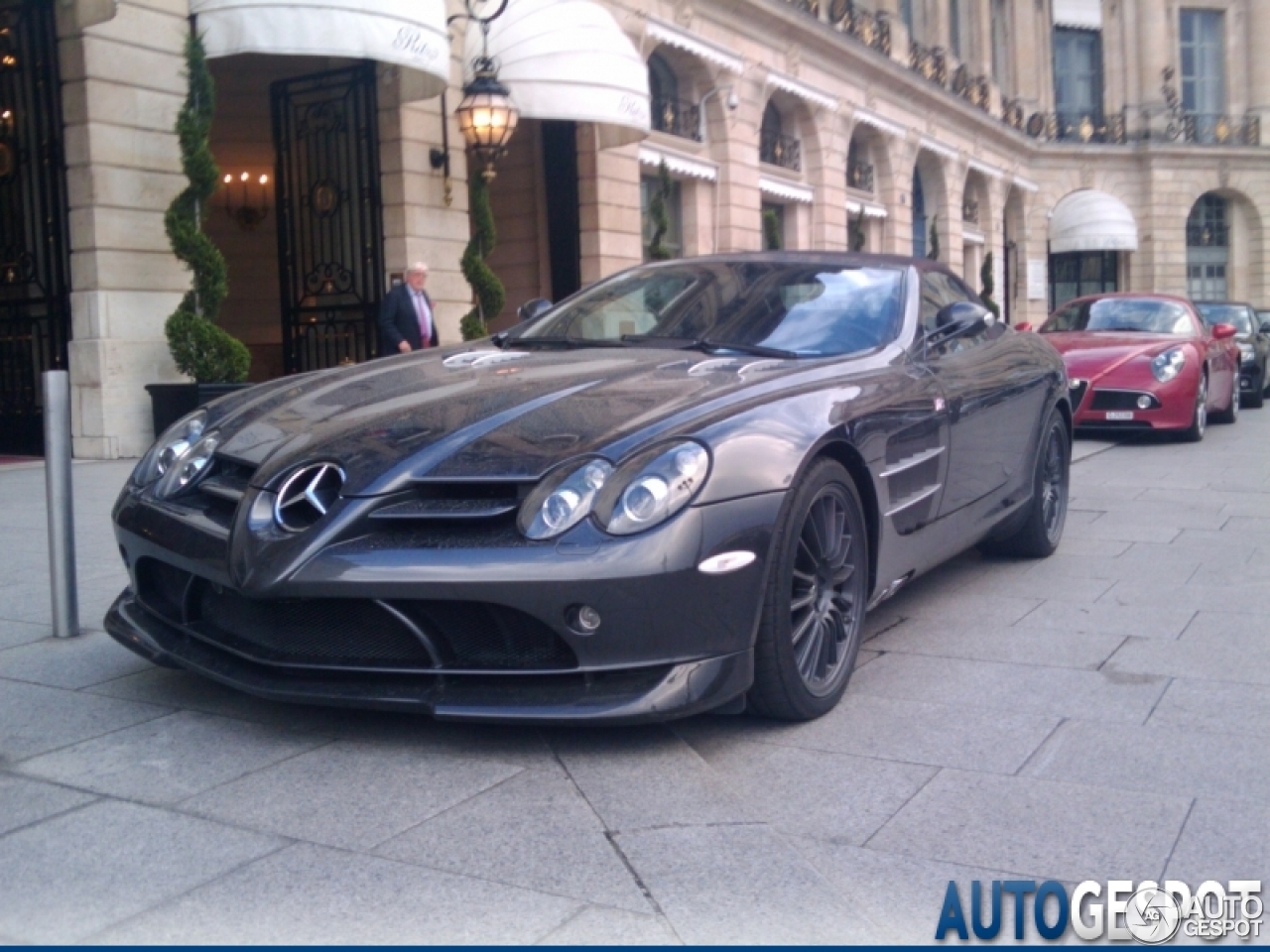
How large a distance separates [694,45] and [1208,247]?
91.7 ft

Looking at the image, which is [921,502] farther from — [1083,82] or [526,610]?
[1083,82]

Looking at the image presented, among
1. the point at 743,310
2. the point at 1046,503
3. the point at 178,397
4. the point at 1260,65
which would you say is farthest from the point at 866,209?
the point at 743,310

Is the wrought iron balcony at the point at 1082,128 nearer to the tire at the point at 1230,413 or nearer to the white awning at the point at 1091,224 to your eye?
the white awning at the point at 1091,224

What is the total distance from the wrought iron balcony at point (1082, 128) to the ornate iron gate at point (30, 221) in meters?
32.8

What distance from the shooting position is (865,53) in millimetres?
26031

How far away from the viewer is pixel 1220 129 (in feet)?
136

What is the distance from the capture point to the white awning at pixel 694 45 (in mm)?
18844

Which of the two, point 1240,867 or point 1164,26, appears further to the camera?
point 1164,26

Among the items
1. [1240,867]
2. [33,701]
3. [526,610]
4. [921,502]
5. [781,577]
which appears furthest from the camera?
[921,502]

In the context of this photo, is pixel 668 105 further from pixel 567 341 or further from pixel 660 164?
pixel 567 341

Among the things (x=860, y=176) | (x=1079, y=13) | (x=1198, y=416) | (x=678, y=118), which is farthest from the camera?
(x=1079, y=13)

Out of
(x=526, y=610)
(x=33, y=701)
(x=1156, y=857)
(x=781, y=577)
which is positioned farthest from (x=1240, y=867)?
(x=33, y=701)

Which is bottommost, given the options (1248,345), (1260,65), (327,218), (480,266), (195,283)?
(1248,345)

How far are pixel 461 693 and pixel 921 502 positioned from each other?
1.88 m
